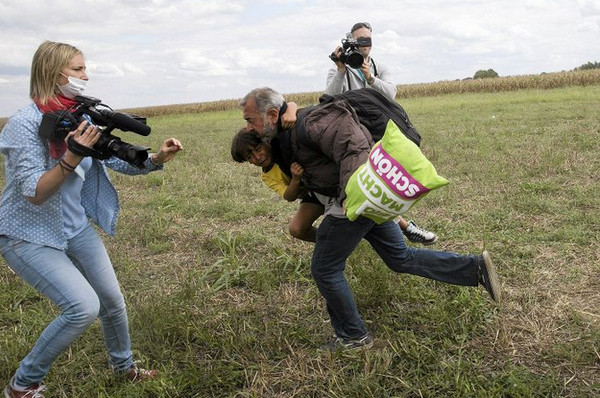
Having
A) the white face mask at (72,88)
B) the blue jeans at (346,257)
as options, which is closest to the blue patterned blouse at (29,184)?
the white face mask at (72,88)

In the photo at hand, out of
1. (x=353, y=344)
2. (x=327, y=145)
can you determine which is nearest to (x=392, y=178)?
(x=327, y=145)

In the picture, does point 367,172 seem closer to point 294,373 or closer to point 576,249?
point 294,373

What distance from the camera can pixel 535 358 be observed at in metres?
3.11

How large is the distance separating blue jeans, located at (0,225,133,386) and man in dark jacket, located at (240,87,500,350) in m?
1.14

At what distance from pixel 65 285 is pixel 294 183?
1.39 meters

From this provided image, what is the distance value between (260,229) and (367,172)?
329 cm

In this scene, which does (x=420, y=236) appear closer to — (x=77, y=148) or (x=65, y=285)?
(x=65, y=285)

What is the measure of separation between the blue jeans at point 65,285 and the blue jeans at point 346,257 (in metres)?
1.20

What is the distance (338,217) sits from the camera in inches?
125

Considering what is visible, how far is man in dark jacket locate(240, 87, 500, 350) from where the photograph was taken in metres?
2.91

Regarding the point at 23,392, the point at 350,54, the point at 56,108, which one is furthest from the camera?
the point at 350,54

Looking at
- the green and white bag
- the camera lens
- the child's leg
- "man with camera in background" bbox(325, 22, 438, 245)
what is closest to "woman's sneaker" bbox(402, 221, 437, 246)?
"man with camera in background" bbox(325, 22, 438, 245)

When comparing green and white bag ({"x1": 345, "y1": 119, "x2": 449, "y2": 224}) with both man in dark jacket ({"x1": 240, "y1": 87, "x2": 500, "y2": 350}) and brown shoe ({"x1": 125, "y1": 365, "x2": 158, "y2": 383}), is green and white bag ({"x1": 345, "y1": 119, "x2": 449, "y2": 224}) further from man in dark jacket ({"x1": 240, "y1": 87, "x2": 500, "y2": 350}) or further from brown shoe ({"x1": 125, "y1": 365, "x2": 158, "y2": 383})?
brown shoe ({"x1": 125, "y1": 365, "x2": 158, "y2": 383})

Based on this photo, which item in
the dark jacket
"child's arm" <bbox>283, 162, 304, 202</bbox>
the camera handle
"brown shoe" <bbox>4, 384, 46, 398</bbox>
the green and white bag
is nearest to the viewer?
the camera handle
